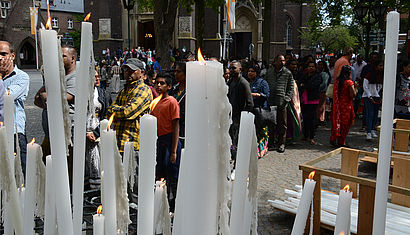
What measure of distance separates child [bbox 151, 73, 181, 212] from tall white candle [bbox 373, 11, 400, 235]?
3.04m

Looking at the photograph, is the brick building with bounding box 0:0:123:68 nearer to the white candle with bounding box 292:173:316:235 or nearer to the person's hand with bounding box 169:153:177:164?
the person's hand with bounding box 169:153:177:164

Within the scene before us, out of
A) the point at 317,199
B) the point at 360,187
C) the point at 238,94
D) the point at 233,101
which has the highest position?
the point at 238,94

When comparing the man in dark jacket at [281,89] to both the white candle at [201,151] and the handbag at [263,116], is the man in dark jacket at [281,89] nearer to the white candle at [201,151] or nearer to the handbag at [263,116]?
the handbag at [263,116]

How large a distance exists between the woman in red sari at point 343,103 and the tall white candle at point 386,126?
6431 millimetres

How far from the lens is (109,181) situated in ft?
2.05

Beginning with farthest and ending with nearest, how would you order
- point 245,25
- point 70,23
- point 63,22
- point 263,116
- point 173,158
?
point 70,23, point 63,22, point 245,25, point 263,116, point 173,158

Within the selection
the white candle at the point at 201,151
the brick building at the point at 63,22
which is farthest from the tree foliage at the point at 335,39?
the white candle at the point at 201,151

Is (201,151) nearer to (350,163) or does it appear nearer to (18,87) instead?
(18,87)

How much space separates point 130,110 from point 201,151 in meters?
3.26

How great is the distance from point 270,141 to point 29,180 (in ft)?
23.1

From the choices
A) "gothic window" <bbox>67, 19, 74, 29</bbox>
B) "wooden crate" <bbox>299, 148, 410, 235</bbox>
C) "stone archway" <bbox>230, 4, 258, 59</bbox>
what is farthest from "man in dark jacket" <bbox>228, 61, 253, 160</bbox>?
"gothic window" <bbox>67, 19, 74, 29</bbox>

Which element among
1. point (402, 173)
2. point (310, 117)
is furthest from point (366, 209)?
point (310, 117)

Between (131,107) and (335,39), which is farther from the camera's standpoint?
(335,39)

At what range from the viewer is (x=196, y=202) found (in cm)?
44
